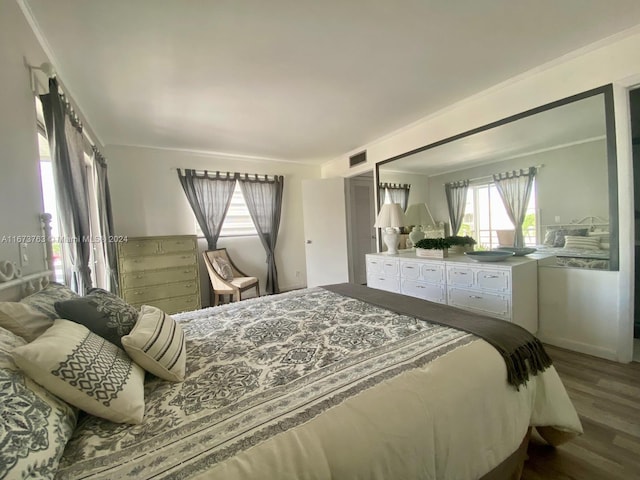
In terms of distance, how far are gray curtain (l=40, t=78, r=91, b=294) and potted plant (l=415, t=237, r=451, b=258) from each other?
3.12 m

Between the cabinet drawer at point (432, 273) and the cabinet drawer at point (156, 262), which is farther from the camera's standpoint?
the cabinet drawer at point (156, 262)

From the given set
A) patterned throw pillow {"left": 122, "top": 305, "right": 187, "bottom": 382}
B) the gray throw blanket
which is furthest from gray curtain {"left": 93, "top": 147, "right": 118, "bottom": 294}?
the gray throw blanket

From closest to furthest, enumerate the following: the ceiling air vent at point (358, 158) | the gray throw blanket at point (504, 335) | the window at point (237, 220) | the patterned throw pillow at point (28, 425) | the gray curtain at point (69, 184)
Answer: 1. the patterned throw pillow at point (28, 425)
2. the gray throw blanket at point (504, 335)
3. the gray curtain at point (69, 184)
4. the ceiling air vent at point (358, 158)
5. the window at point (237, 220)

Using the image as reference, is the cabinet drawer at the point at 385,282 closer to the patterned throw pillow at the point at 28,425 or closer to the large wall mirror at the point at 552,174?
the large wall mirror at the point at 552,174

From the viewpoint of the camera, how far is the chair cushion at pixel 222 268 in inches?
154

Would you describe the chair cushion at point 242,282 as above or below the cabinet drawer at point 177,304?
above

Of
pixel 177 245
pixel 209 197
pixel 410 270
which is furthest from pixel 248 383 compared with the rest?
pixel 209 197

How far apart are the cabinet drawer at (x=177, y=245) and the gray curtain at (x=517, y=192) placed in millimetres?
3738

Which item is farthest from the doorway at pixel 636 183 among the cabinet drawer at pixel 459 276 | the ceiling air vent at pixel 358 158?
the ceiling air vent at pixel 358 158

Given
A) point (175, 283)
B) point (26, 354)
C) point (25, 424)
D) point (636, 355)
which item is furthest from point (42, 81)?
point (636, 355)

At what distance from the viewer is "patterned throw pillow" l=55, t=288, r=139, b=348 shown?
1033 mm

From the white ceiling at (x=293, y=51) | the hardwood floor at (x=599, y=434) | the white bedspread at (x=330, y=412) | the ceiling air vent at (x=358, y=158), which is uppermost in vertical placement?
the white ceiling at (x=293, y=51)

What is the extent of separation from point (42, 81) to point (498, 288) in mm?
3633

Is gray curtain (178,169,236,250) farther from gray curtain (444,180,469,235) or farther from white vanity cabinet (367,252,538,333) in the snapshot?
gray curtain (444,180,469,235)
